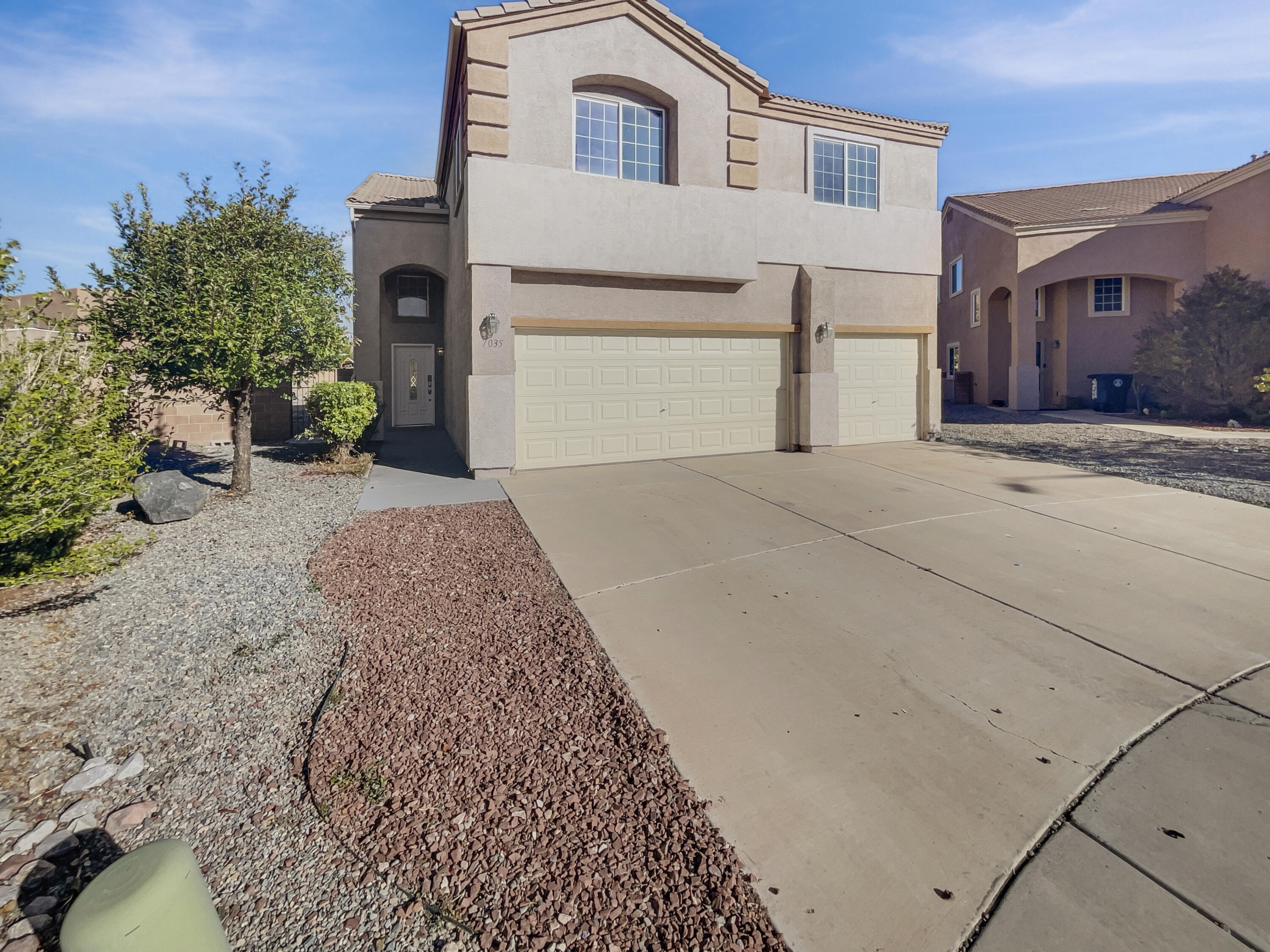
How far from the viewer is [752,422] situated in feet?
39.7

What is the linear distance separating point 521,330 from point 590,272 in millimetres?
1406

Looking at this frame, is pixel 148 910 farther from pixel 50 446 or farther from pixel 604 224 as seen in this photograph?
pixel 604 224

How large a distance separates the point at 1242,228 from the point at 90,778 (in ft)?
85.7

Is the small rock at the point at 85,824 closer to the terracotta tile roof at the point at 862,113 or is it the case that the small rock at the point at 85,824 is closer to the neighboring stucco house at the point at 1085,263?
the terracotta tile roof at the point at 862,113

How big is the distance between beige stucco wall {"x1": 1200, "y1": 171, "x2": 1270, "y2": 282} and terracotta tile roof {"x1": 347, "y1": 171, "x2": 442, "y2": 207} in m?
21.9

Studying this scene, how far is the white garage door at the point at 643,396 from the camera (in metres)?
10.4

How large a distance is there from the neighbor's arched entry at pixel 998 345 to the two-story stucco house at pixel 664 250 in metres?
11.3

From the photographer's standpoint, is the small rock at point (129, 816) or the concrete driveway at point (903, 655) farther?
the small rock at point (129, 816)

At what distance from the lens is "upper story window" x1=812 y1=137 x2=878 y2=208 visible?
12.0 m

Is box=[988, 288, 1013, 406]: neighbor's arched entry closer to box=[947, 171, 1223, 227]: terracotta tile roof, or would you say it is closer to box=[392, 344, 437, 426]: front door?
box=[947, 171, 1223, 227]: terracotta tile roof

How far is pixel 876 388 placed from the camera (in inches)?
516

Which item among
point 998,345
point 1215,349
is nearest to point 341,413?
point 1215,349

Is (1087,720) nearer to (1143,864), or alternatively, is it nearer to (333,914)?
(1143,864)

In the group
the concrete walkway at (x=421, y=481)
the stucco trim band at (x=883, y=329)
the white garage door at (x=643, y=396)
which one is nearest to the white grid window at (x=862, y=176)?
the stucco trim band at (x=883, y=329)
